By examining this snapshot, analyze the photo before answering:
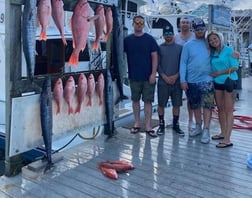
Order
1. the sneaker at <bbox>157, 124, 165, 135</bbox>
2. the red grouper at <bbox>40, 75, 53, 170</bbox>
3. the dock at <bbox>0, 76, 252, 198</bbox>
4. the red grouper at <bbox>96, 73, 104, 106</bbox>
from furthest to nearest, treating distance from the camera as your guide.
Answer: the sneaker at <bbox>157, 124, 165, 135</bbox>
the red grouper at <bbox>96, 73, 104, 106</bbox>
the red grouper at <bbox>40, 75, 53, 170</bbox>
the dock at <bbox>0, 76, 252, 198</bbox>

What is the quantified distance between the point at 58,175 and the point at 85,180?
0.32 m

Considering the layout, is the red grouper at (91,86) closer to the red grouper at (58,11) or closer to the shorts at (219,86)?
the red grouper at (58,11)

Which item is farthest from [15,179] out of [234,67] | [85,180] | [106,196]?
[234,67]

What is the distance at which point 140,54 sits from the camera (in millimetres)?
4887

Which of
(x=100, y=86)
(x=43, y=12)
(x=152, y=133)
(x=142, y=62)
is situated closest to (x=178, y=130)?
(x=152, y=133)

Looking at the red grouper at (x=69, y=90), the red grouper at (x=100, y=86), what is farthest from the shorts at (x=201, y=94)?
the red grouper at (x=69, y=90)

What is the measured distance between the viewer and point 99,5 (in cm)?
443

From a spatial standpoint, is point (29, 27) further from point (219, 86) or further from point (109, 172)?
point (219, 86)

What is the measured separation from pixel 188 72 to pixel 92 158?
174 cm

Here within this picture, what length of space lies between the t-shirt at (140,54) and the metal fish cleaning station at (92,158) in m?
0.30

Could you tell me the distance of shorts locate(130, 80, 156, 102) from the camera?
Answer: 16.4 ft

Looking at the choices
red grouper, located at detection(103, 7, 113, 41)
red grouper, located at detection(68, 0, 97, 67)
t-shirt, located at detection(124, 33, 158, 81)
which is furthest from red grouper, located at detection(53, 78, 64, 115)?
t-shirt, located at detection(124, 33, 158, 81)

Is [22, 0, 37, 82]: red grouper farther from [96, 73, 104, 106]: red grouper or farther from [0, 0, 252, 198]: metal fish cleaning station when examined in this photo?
[96, 73, 104, 106]: red grouper

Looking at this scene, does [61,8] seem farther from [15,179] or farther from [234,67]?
[234,67]
